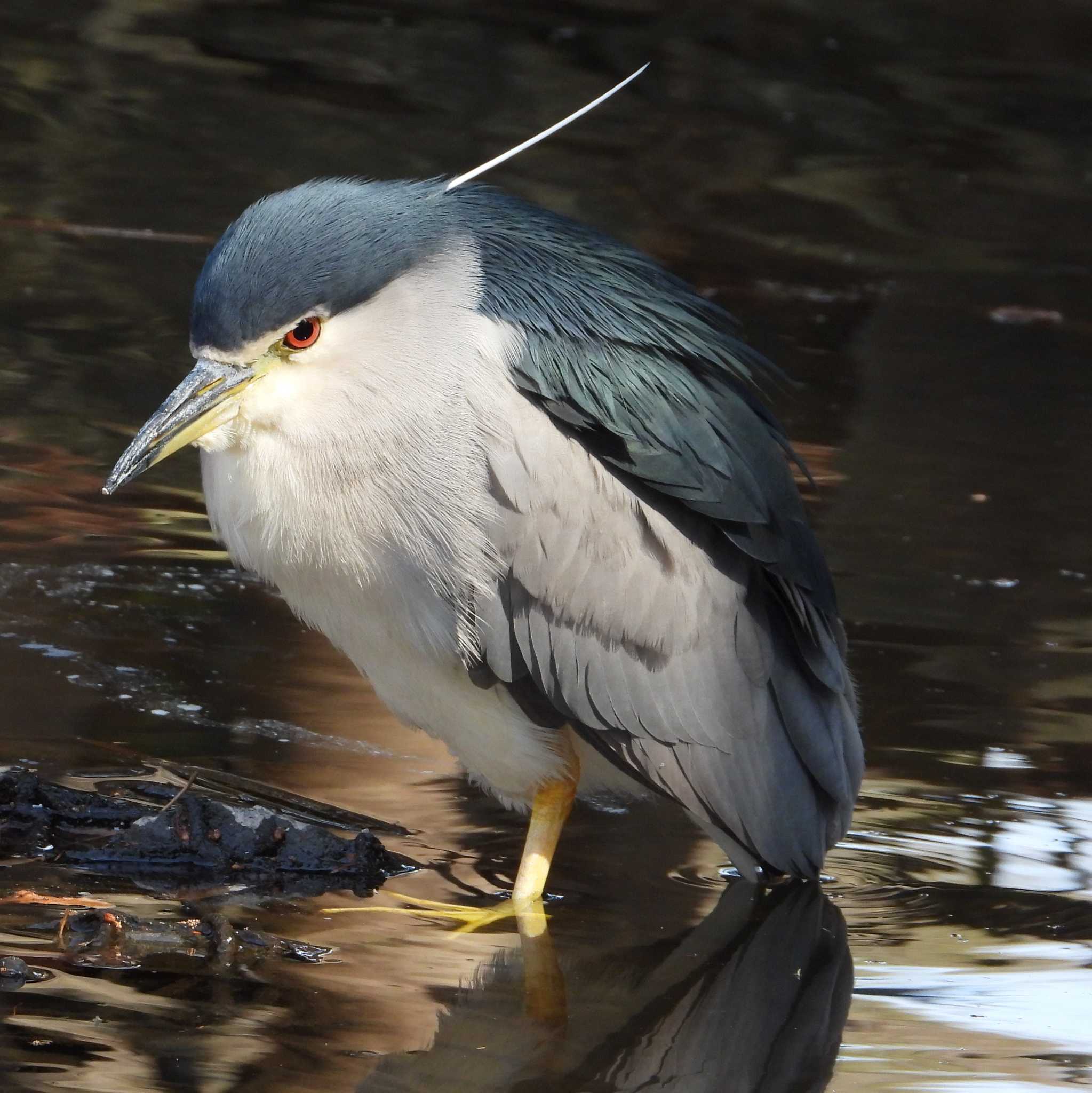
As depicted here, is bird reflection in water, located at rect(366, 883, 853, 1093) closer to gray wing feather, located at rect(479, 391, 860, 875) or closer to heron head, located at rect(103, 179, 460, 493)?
gray wing feather, located at rect(479, 391, 860, 875)

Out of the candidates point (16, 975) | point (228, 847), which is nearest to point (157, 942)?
point (16, 975)

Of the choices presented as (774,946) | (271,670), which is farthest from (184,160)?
(774,946)

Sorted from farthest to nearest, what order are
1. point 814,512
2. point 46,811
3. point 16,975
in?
point 814,512
point 46,811
point 16,975

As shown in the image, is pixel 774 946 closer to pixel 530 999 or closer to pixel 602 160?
pixel 530 999

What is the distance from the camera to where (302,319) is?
4242 mm

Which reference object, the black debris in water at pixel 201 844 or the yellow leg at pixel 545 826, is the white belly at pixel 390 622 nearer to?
the yellow leg at pixel 545 826

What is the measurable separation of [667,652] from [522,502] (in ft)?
1.83

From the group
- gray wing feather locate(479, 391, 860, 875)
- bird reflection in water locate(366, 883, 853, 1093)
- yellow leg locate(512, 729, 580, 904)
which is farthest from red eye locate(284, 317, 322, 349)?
bird reflection in water locate(366, 883, 853, 1093)

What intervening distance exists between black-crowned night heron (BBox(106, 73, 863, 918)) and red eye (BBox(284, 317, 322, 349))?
0.7 inches

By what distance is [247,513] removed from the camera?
439 centimetres

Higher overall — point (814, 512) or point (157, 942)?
point (814, 512)

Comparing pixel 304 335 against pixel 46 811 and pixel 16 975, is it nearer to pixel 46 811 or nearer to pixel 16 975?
pixel 46 811

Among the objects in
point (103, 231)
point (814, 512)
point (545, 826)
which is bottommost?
point (545, 826)

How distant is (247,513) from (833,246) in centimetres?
720
